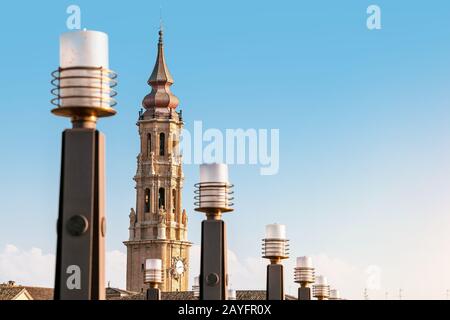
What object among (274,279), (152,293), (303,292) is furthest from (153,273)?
(303,292)

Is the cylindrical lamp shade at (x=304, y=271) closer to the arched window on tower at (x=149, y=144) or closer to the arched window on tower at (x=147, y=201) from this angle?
the arched window on tower at (x=149, y=144)

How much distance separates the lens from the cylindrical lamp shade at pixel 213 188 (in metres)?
26.8

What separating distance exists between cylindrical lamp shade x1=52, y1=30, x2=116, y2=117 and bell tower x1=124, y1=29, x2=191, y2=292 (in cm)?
10733

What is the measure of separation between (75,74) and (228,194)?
384 inches

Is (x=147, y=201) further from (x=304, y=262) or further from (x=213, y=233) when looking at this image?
(x=213, y=233)

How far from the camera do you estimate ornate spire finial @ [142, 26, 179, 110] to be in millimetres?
125750

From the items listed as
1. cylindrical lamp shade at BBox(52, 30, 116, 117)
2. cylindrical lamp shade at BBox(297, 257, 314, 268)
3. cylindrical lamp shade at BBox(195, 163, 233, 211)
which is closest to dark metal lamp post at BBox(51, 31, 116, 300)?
cylindrical lamp shade at BBox(52, 30, 116, 117)

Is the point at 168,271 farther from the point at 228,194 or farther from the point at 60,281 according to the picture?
the point at 60,281

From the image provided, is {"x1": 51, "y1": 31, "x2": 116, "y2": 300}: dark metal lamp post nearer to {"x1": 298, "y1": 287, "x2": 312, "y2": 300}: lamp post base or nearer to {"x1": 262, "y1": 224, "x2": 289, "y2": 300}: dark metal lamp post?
{"x1": 262, "y1": 224, "x2": 289, "y2": 300}: dark metal lamp post

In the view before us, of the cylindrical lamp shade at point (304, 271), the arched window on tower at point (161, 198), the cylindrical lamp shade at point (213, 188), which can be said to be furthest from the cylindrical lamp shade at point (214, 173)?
the arched window on tower at point (161, 198)

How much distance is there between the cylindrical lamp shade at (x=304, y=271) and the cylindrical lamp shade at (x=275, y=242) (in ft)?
21.8

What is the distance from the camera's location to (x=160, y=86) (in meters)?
127

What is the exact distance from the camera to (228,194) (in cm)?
2711
